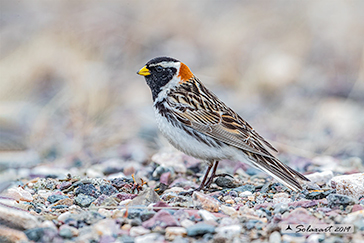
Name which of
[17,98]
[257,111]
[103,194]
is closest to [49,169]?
[103,194]

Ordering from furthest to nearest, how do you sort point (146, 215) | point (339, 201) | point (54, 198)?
1. point (54, 198)
2. point (339, 201)
3. point (146, 215)

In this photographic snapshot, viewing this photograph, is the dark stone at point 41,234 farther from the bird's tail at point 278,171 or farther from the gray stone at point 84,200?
the bird's tail at point 278,171

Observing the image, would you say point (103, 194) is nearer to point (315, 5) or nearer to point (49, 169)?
point (49, 169)

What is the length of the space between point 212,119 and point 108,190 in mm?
1633

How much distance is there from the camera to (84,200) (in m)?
5.41

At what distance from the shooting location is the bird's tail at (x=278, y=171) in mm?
5644

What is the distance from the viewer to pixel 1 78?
10.8 meters

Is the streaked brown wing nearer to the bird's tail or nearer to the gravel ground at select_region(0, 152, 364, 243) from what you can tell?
the bird's tail

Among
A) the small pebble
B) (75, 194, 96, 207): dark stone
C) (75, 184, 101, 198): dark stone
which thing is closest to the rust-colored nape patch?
(75, 184, 101, 198): dark stone

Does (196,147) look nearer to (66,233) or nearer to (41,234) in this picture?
(66,233)

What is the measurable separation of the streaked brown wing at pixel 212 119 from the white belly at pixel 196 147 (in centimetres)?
13

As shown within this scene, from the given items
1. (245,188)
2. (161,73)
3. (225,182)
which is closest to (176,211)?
(245,188)

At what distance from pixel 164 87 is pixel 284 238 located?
3.29m

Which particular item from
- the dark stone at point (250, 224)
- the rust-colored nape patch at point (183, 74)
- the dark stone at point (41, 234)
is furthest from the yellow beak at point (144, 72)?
the dark stone at point (41, 234)
